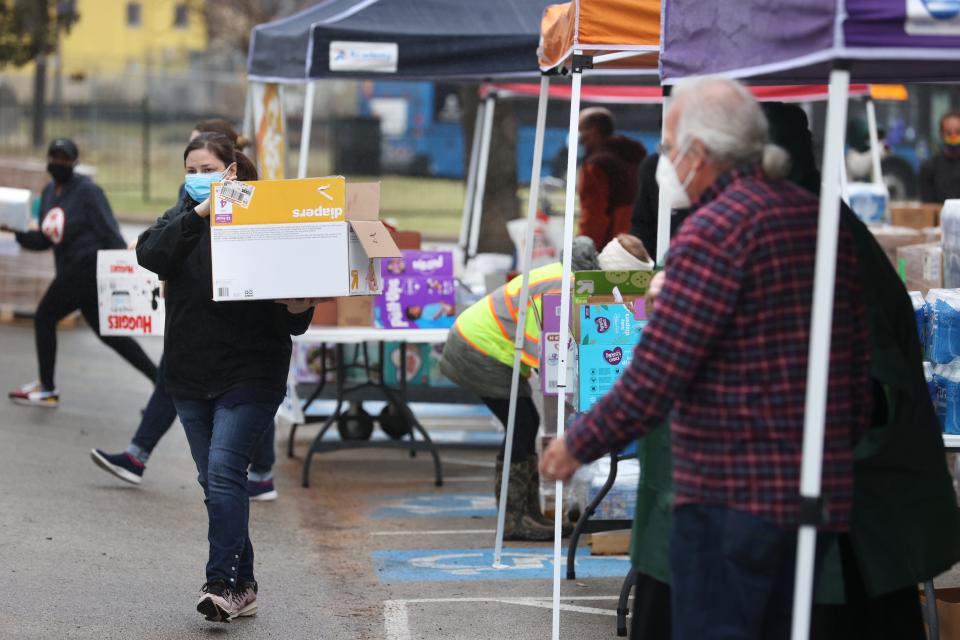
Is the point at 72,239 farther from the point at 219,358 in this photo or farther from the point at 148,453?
the point at 219,358

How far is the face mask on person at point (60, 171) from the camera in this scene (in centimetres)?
976

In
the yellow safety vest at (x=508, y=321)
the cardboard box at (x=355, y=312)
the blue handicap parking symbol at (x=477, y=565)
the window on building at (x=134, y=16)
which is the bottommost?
the blue handicap parking symbol at (x=477, y=565)

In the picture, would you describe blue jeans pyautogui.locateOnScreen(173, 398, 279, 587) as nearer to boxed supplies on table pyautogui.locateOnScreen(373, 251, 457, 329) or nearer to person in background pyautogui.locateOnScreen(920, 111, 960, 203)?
boxed supplies on table pyautogui.locateOnScreen(373, 251, 457, 329)

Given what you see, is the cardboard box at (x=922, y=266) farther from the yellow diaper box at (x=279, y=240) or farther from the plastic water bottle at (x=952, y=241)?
the yellow diaper box at (x=279, y=240)

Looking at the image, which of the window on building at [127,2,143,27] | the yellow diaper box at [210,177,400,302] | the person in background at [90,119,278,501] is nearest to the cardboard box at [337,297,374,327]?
the person in background at [90,119,278,501]

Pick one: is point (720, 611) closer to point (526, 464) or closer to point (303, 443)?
point (526, 464)

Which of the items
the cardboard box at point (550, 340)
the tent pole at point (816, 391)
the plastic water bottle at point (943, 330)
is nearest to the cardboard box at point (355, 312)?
the cardboard box at point (550, 340)

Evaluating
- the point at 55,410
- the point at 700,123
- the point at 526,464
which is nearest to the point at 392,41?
the point at 526,464

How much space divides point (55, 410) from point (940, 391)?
22.8 feet

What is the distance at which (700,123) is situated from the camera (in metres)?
3.36

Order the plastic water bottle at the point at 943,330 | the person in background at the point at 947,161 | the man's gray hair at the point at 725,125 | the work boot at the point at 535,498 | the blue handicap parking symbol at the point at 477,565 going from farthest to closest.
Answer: the person in background at the point at 947,161 < the work boot at the point at 535,498 < the blue handicap parking symbol at the point at 477,565 < the plastic water bottle at the point at 943,330 < the man's gray hair at the point at 725,125

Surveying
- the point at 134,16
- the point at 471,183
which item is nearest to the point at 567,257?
the point at 471,183

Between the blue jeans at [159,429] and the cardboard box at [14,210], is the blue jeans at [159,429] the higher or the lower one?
the lower one

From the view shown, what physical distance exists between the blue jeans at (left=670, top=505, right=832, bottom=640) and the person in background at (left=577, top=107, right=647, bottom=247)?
612 centimetres
